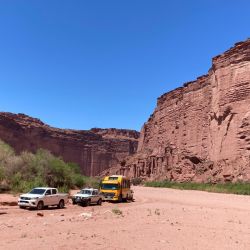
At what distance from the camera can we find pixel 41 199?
68.6ft

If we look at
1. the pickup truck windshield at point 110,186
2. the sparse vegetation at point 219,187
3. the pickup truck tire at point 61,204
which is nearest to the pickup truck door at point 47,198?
the pickup truck tire at point 61,204

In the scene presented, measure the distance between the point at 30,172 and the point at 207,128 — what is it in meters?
35.9

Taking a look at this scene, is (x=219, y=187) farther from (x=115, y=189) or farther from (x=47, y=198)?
(x=47, y=198)

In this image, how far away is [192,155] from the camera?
6303 centimetres

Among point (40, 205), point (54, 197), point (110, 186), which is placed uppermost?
point (110, 186)

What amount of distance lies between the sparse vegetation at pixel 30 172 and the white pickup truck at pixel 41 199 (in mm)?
7402

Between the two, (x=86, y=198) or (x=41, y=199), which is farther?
(x=86, y=198)

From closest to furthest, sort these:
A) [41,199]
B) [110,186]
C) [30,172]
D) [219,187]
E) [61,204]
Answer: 1. [41,199]
2. [61,204]
3. [110,186]
4. [30,172]
5. [219,187]

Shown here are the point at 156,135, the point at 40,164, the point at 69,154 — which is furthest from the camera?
the point at 69,154

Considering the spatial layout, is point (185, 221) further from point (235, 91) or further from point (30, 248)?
point (235, 91)

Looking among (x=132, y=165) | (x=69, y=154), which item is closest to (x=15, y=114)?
(x=69, y=154)

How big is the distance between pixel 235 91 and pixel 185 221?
1540 inches

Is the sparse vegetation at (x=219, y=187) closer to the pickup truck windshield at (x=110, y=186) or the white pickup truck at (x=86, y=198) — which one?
the pickup truck windshield at (x=110, y=186)

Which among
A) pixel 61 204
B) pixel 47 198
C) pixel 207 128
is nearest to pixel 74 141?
pixel 207 128
